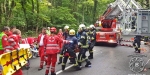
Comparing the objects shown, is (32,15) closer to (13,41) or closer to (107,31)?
(107,31)

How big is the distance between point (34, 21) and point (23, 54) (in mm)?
18614

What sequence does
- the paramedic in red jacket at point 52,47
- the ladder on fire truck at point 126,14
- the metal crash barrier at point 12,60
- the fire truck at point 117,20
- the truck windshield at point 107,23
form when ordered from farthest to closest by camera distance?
the truck windshield at point 107,23 → the fire truck at point 117,20 → the ladder on fire truck at point 126,14 → the paramedic in red jacket at point 52,47 → the metal crash barrier at point 12,60

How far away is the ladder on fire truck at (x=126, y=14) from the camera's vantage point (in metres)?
16.3

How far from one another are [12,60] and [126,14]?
11558 mm

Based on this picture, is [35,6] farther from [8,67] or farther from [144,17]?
[8,67]

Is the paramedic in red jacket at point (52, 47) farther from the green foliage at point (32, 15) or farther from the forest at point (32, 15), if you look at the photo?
the green foliage at point (32, 15)

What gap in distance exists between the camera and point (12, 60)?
8453 millimetres

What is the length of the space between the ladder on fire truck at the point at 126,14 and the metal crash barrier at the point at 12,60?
20.3 feet

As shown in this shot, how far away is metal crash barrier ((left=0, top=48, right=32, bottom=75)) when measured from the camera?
749cm

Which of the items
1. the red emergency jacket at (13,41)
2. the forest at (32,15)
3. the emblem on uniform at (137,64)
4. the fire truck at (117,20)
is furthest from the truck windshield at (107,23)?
the red emergency jacket at (13,41)

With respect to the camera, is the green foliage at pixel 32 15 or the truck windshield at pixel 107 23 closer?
the truck windshield at pixel 107 23

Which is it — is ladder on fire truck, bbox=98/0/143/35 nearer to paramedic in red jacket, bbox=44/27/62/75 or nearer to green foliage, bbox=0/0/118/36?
paramedic in red jacket, bbox=44/27/62/75

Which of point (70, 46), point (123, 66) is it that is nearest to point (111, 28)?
point (123, 66)

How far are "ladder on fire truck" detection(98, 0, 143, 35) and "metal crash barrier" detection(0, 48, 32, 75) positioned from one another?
6173mm
